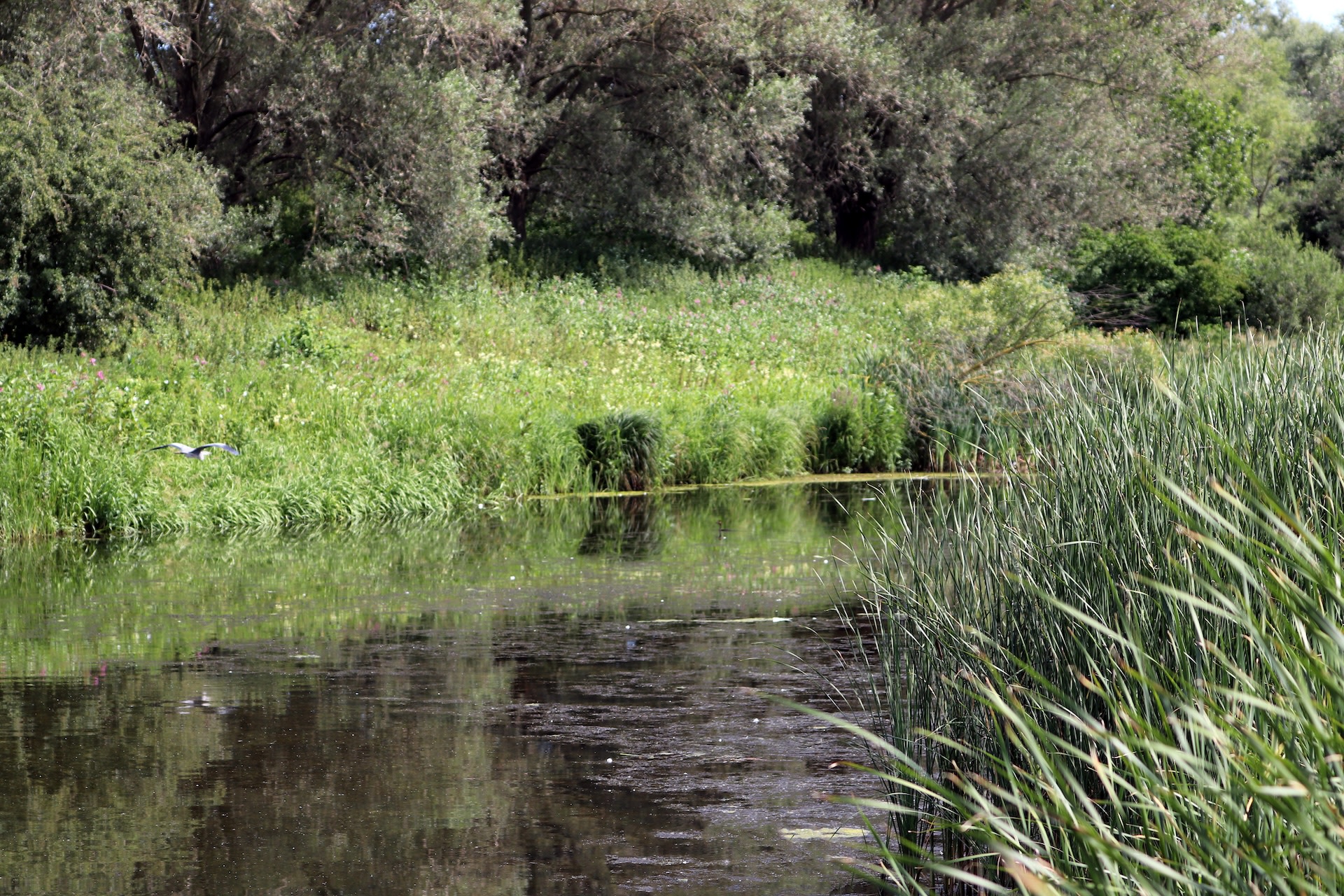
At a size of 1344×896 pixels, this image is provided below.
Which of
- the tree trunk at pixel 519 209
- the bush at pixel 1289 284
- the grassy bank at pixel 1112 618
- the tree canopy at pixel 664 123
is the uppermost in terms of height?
the tree canopy at pixel 664 123

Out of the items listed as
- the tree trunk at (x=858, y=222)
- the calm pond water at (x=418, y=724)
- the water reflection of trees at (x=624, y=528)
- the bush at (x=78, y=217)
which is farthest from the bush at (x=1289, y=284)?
the bush at (x=78, y=217)

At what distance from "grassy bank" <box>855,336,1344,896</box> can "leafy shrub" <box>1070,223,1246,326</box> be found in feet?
74.9

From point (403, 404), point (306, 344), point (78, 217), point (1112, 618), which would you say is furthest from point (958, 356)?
point (1112, 618)

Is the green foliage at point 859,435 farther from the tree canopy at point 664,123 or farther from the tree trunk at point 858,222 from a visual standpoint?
the tree trunk at point 858,222

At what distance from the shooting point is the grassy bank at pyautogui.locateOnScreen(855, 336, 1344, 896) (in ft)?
10.5

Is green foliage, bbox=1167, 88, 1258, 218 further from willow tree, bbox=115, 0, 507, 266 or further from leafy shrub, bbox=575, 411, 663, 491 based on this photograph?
leafy shrub, bbox=575, 411, 663, 491

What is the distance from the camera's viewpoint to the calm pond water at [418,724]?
5.52 m

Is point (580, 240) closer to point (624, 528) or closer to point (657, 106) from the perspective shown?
point (657, 106)

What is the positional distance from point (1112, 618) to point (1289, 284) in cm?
2627

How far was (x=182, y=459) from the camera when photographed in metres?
15.3

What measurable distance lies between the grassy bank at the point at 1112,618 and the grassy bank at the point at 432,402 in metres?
9.96

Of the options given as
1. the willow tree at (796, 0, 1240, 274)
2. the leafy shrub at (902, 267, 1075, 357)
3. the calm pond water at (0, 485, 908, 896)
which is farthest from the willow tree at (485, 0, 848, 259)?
the calm pond water at (0, 485, 908, 896)

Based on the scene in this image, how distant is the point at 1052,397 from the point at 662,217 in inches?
873

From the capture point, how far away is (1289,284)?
94.8ft
